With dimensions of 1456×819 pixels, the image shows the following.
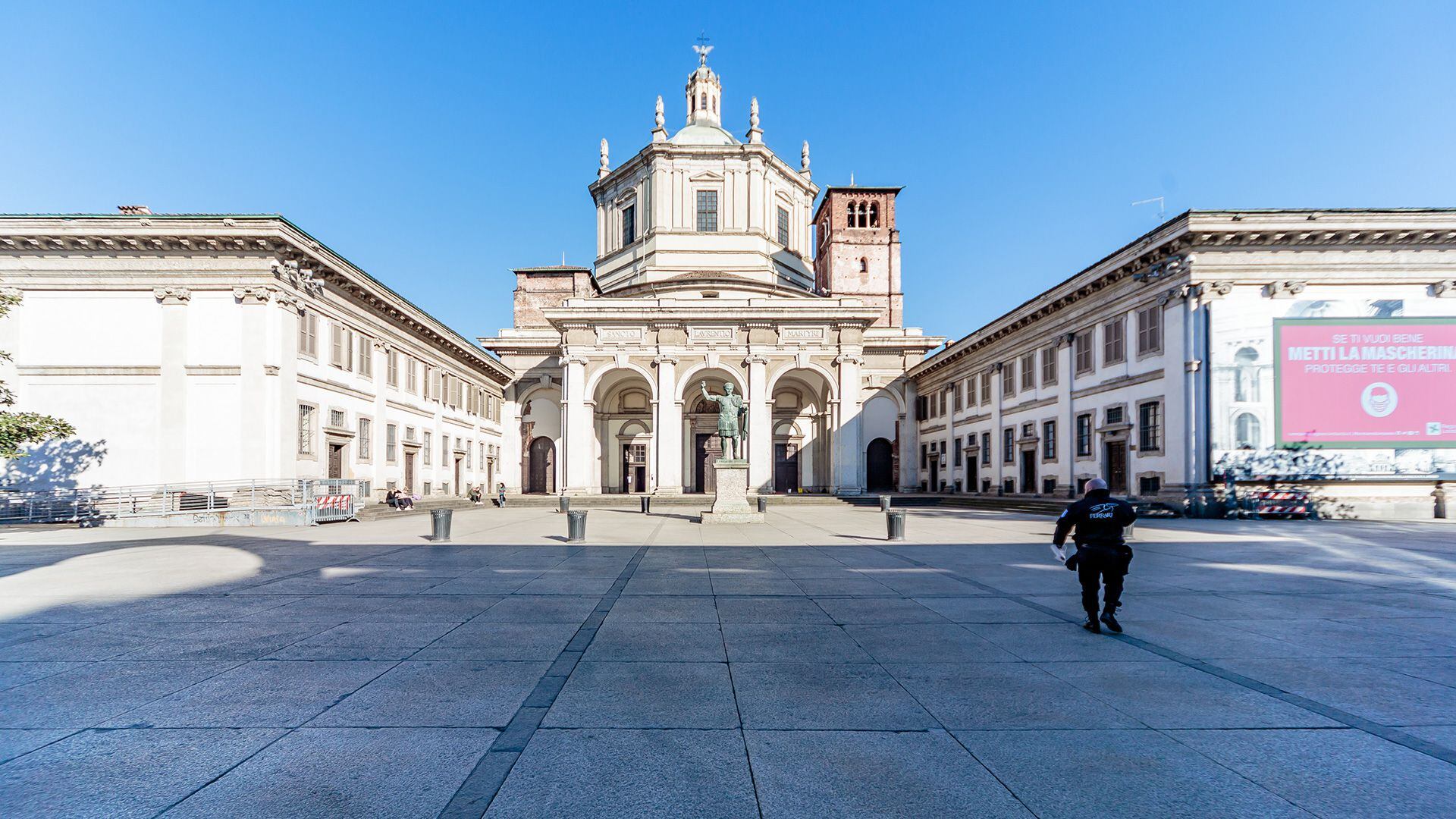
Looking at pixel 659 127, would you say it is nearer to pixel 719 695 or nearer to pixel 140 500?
pixel 140 500

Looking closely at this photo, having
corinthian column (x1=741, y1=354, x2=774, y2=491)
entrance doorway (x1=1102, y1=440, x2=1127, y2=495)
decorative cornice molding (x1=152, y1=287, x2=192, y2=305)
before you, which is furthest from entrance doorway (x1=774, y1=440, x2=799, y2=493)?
decorative cornice molding (x1=152, y1=287, x2=192, y2=305)

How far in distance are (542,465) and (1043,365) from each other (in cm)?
3335

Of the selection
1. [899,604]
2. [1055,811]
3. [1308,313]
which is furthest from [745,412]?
[1055,811]

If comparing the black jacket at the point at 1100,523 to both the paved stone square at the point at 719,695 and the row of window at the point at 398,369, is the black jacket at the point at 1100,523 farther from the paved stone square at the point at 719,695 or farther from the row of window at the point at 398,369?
the row of window at the point at 398,369

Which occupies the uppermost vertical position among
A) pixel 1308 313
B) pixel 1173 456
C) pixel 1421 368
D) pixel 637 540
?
pixel 1308 313

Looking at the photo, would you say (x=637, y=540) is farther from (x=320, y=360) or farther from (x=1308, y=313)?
(x=1308, y=313)

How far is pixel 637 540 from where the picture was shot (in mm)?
16516

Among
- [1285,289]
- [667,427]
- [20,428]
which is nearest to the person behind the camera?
[20,428]

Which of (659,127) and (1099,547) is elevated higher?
(659,127)

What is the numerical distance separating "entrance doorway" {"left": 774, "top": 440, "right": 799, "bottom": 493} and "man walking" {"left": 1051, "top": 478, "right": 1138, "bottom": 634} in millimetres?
39100

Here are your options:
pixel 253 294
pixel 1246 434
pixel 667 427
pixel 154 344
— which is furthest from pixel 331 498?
pixel 1246 434

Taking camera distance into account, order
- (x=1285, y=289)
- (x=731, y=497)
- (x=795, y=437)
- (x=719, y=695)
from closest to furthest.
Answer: (x=719, y=695) < (x=731, y=497) < (x=1285, y=289) < (x=795, y=437)

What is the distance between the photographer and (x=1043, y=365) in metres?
33.6

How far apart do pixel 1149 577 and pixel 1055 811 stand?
9.06 metres
